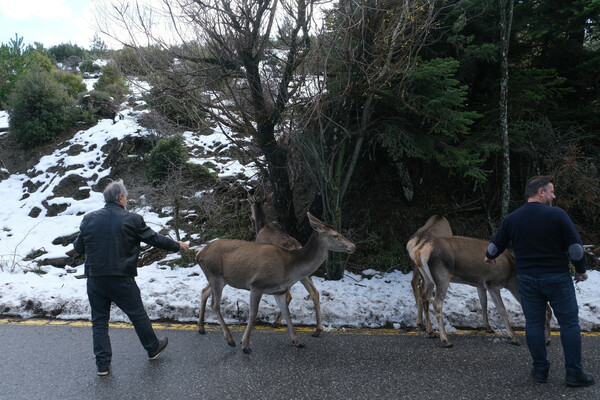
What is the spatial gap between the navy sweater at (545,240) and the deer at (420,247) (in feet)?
5.69

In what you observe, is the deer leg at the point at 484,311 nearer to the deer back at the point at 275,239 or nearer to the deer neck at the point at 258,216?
the deer back at the point at 275,239

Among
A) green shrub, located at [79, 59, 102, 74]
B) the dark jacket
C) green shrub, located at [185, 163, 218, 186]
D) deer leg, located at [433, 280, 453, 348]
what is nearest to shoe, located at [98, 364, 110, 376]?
the dark jacket

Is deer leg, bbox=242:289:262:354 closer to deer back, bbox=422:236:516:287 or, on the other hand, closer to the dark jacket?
the dark jacket

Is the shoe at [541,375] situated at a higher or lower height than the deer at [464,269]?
lower

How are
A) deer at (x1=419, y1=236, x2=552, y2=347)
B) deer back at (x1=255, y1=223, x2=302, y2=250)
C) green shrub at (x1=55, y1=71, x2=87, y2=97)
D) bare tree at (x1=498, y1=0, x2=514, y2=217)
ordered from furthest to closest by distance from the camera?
green shrub at (x1=55, y1=71, x2=87, y2=97) → bare tree at (x1=498, y1=0, x2=514, y2=217) → deer back at (x1=255, y1=223, x2=302, y2=250) → deer at (x1=419, y1=236, x2=552, y2=347)

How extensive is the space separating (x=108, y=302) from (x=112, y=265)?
52 centimetres

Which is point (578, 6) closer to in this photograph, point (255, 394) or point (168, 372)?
point (255, 394)

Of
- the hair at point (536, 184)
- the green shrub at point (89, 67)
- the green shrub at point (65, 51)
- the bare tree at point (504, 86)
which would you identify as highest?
the green shrub at point (65, 51)

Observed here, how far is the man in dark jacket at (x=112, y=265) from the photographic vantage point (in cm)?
521

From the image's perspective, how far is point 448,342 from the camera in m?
5.73

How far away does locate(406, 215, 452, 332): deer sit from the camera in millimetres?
6398

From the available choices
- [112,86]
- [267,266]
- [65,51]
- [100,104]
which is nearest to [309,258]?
[267,266]

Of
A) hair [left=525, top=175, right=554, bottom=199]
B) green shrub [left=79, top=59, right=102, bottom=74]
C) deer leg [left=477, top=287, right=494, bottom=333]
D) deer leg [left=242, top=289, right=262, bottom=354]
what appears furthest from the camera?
green shrub [left=79, top=59, right=102, bottom=74]

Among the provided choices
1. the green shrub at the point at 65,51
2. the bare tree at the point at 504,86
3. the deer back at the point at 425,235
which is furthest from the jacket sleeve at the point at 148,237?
the green shrub at the point at 65,51
